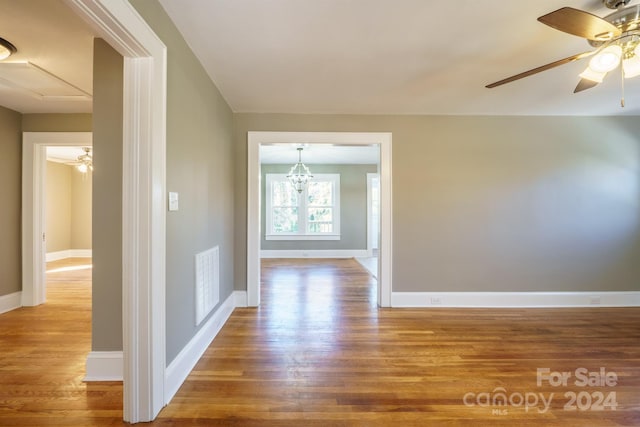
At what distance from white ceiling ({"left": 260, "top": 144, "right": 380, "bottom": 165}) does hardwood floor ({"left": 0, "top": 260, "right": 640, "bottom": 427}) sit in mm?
3323

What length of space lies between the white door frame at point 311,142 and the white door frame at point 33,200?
2.05 metres

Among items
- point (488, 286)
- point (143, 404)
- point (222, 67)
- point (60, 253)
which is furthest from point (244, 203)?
point (60, 253)

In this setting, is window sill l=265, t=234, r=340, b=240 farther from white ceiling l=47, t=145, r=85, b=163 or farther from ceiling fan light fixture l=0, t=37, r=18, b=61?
ceiling fan light fixture l=0, t=37, r=18, b=61

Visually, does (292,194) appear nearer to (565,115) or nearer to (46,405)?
(565,115)

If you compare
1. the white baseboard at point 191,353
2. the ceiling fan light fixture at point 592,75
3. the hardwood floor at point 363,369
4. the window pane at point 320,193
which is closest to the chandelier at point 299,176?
the window pane at point 320,193

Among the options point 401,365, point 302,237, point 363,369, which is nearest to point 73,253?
point 302,237

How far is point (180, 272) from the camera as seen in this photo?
6.67 feet

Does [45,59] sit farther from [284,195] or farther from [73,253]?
→ [73,253]

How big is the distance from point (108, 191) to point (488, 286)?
418 centimetres

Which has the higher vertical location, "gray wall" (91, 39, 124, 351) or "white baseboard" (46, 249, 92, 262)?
"gray wall" (91, 39, 124, 351)

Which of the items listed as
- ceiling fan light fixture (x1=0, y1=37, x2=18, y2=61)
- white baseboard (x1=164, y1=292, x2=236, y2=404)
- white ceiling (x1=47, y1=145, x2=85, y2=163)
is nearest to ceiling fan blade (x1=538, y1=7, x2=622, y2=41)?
white baseboard (x1=164, y1=292, x2=236, y2=404)

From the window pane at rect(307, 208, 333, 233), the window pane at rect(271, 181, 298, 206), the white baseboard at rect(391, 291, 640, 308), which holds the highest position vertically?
the window pane at rect(271, 181, 298, 206)

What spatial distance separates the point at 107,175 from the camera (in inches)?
78.5

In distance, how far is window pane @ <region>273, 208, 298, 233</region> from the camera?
768cm
